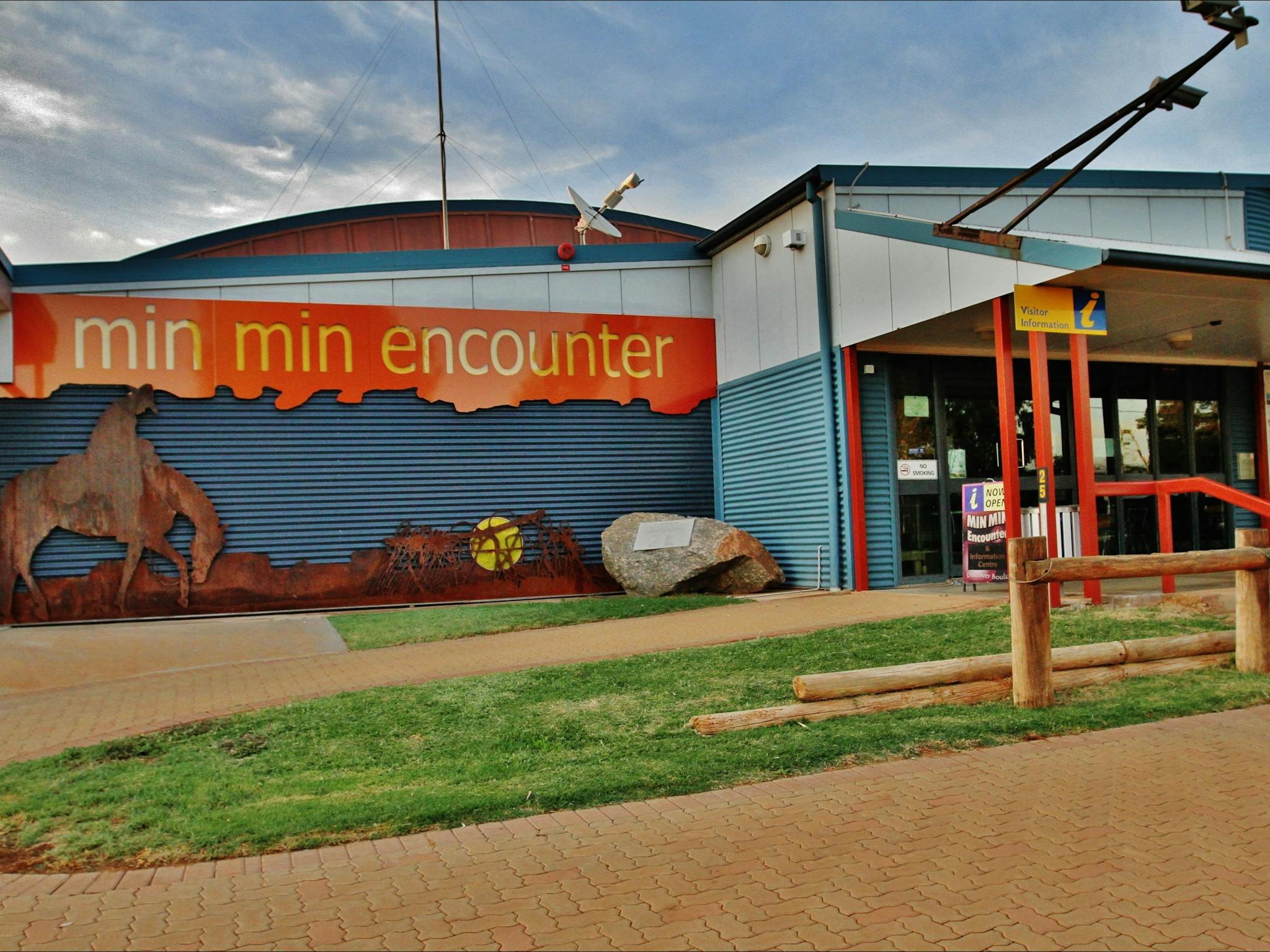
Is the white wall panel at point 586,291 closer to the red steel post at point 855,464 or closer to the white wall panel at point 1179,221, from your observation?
the red steel post at point 855,464

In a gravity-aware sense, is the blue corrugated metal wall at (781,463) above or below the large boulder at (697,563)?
above

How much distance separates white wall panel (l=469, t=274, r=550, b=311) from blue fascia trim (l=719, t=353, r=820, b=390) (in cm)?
305

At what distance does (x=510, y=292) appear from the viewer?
1578 centimetres

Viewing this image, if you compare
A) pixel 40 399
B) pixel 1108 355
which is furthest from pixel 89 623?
pixel 1108 355

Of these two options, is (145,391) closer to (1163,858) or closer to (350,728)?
(350,728)

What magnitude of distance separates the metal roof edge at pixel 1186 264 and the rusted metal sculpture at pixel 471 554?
338 inches

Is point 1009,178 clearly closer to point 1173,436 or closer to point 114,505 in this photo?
point 1173,436

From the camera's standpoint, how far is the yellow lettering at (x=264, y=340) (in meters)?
14.4

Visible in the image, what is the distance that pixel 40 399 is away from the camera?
44.4 feet

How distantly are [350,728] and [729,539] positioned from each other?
7511 millimetres

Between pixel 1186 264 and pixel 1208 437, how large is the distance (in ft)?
27.8

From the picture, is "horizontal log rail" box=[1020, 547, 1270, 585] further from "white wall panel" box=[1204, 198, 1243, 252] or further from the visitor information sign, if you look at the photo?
"white wall panel" box=[1204, 198, 1243, 252]

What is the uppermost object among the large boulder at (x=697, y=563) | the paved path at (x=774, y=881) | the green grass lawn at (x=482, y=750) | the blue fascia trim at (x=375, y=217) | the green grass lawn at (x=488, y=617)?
the blue fascia trim at (x=375, y=217)

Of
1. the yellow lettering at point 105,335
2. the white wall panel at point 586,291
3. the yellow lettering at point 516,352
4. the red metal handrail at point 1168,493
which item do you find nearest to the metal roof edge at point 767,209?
the white wall panel at point 586,291
